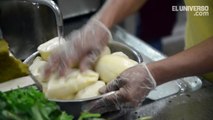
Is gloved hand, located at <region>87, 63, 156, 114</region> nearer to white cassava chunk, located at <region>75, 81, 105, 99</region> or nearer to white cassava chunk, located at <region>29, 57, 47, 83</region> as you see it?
white cassava chunk, located at <region>75, 81, 105, 99</region>

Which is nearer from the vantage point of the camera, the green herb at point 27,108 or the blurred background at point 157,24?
the green herb at point 27,108

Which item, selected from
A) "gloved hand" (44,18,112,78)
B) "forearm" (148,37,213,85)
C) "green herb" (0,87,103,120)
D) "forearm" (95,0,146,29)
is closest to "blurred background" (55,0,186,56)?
"forearm" (95,0,146,29)

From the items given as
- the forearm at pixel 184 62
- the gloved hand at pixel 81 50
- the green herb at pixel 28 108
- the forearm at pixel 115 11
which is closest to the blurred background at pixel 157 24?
the forearm at pixel 115 11

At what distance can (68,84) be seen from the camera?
820mm

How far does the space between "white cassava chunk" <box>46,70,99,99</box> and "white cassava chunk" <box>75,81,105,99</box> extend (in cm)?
1

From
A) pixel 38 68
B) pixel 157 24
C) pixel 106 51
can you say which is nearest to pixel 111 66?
pixel 106 51

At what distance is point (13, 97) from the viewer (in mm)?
699

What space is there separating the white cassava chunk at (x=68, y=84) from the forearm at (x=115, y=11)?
→ 215 mm

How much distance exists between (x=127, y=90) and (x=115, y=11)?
1.06 feet

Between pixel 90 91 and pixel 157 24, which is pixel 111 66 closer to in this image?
pixel 90 91

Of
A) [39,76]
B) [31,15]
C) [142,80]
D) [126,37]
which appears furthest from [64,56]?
[126,37]

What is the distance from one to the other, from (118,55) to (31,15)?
373mm

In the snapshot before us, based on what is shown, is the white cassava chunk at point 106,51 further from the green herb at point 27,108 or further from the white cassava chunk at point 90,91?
the green herb at point 27,108

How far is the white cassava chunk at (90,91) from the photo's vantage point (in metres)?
0.81
